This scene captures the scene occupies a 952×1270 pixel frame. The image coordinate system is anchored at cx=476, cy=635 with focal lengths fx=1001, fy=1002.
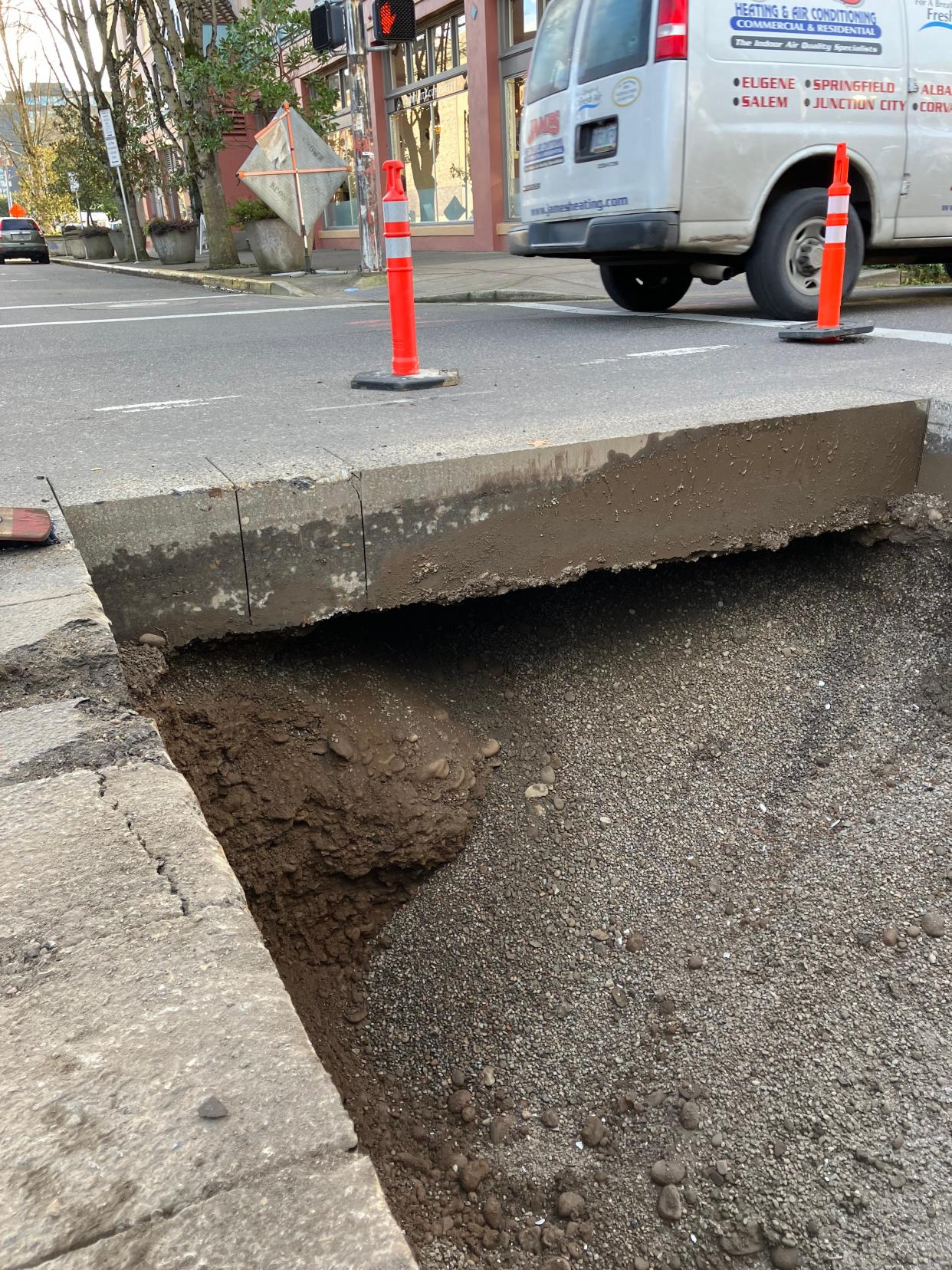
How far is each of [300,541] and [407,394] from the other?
1.77 meters

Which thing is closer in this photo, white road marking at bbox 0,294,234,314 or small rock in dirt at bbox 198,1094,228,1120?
small rock in dirt at bbox 198,1094,228,1120

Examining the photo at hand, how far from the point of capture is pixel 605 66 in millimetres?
6488

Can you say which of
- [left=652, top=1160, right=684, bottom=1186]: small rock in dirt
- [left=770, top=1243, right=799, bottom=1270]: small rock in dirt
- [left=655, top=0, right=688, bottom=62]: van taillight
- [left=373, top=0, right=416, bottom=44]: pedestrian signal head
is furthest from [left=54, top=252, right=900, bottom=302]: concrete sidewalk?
[left=770, top=1243, right=799, bottom=1270]: small rock in dirt

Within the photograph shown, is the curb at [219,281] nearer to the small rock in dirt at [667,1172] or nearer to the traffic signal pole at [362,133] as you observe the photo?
the traffic signal pole at [362,133]

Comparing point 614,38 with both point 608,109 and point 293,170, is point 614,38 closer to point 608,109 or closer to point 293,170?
point 608,109

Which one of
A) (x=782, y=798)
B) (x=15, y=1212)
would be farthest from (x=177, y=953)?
(x=782, y=798)

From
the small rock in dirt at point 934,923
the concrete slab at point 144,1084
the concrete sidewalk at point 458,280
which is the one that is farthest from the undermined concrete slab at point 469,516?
the concrete sidewalk at point 458,280

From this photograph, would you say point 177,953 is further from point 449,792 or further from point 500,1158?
point 449,792

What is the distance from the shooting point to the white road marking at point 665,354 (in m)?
5.44

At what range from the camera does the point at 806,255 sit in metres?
6.82

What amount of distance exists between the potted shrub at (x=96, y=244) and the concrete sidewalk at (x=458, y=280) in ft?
56.1

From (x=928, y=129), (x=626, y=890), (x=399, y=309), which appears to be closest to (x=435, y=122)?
(x=928, y=129)

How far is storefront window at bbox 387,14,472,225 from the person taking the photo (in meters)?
17.6

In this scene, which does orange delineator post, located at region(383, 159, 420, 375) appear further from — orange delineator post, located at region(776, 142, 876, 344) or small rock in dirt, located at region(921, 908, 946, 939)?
small rock in dirt, located at region(921, 908, 946, 939)
